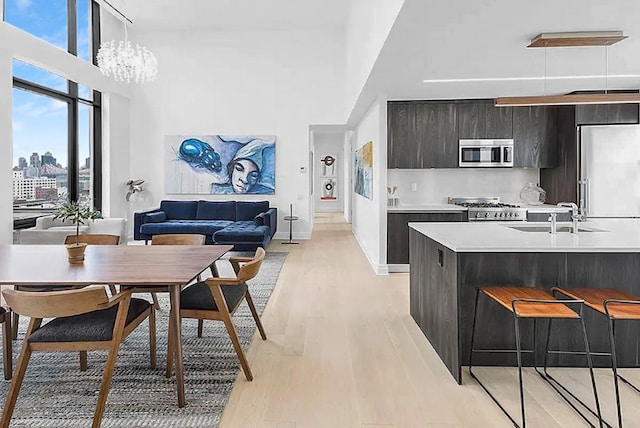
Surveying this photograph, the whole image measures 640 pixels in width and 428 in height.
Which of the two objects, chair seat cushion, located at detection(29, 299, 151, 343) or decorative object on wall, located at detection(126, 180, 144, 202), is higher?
decorative object on wall, located at detection(126, 180, 144, 202)

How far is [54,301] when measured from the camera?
6.54 feet

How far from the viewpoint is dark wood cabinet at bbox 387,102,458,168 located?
5969 millimetres

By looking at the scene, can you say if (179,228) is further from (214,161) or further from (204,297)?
(204,297)

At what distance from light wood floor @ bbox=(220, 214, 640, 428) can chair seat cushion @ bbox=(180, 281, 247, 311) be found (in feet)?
1.50

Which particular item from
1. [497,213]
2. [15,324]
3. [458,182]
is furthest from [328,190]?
[15,324]

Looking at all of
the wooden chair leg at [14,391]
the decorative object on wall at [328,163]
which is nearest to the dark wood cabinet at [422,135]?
the wooden chair leg at [14,391]

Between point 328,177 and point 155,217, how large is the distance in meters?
9.17

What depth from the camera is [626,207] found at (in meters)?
5.29

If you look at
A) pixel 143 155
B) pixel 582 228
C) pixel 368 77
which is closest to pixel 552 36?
pixel 582 228

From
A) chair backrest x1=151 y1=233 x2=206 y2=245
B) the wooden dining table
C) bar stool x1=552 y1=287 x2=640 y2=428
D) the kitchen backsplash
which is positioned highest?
the kitchen backsplash

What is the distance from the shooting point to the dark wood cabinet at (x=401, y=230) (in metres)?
5.64

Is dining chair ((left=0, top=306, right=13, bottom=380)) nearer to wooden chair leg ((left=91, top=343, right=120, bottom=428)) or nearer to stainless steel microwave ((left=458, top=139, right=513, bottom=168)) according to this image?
wooden chair leg ((left=91, top=343, right=120, bottom=428))

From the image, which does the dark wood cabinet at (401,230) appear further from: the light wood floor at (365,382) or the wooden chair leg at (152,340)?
the wooden chair leg at (152,340)

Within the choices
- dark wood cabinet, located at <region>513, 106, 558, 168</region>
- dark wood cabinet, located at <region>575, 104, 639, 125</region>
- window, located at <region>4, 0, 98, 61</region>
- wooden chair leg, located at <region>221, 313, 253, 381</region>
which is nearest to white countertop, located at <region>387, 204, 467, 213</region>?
dark wood cabinet, located at <region>513, 106, 558, 168</region>
